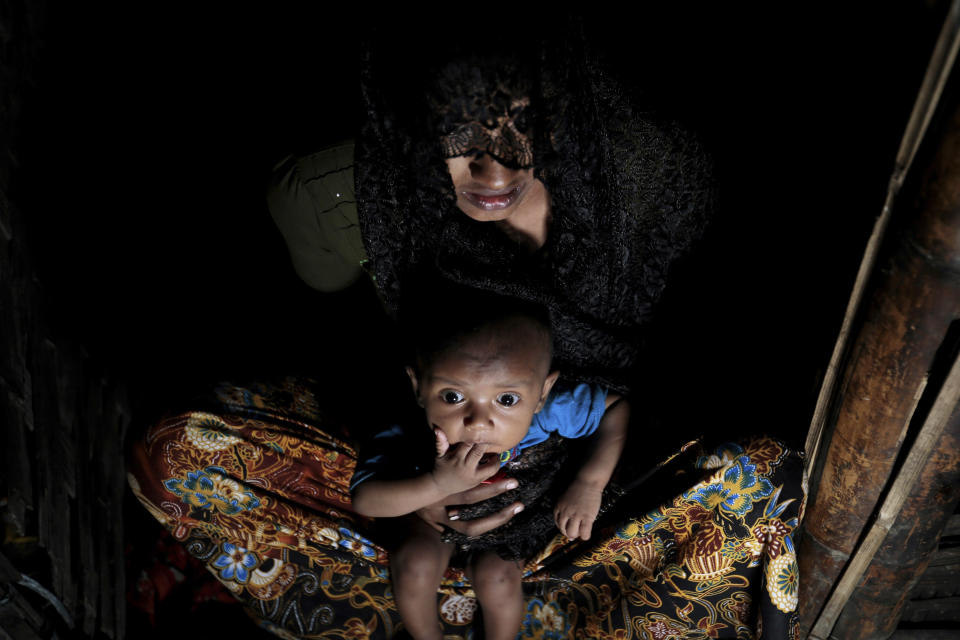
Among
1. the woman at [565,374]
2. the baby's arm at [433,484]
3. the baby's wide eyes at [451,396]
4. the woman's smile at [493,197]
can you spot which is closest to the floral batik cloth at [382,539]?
the woman at [565,374]

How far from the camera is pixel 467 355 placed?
4.13 feet

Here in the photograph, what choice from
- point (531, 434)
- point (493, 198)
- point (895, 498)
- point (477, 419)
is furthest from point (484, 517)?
point (895, 498)

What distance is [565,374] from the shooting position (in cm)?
160

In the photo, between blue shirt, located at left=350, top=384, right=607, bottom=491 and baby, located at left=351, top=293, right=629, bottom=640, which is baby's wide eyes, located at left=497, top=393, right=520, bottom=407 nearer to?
baby, located at left=351, top=293, right=629, bottom=640

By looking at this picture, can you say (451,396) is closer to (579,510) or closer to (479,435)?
(479,435)

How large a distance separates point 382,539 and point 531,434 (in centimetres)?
48

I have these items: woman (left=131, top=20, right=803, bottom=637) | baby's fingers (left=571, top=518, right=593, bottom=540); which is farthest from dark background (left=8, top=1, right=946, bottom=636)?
baby's fingers (left=571, top=518, right=593, bottom=540)

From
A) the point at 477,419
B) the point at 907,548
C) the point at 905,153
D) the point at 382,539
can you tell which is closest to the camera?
the point at 905,153

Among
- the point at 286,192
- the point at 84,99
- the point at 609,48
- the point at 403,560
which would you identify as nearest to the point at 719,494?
the point at 403,560

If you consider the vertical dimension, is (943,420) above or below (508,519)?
above

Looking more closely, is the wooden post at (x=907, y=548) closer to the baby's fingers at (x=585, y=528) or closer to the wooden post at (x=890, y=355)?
the wooden post at (x=890, y=355)

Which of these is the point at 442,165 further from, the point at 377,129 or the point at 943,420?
the point at 943,420

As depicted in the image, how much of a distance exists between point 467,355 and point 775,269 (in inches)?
41.7

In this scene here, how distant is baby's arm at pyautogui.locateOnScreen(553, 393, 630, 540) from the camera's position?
1.42 meters
